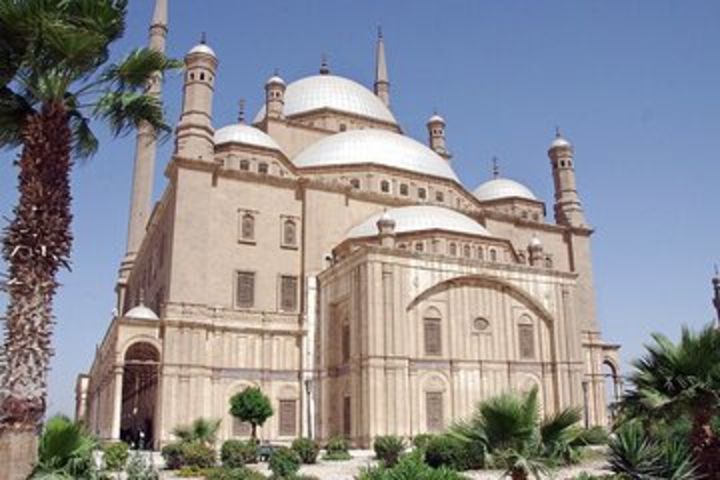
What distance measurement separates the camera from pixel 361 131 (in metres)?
36.5

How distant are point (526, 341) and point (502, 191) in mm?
14743

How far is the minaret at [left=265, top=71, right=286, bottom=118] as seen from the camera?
37.9 metres

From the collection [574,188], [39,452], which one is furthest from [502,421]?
[574,188]

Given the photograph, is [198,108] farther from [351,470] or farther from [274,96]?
[351,470]

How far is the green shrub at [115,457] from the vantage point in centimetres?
1556

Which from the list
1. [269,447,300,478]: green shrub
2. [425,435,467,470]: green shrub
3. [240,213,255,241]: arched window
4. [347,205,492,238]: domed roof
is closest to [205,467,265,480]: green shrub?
[269,447,300,478]: green shrub

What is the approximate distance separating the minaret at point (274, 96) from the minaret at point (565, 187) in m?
14.8

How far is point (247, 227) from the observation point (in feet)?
95.0

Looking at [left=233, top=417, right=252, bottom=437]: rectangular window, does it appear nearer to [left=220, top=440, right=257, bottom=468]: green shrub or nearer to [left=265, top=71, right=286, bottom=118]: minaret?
[left=220, top=440, right=257, bottom=468]: green shrub

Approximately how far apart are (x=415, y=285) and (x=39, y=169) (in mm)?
17572

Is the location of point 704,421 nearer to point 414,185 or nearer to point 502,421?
point 502,421

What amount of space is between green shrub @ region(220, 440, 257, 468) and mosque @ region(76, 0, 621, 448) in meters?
5.94

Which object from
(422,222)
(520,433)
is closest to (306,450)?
(520,433)

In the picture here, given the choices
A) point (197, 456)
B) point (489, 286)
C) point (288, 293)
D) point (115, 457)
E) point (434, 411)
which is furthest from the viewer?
point (288, 293)
